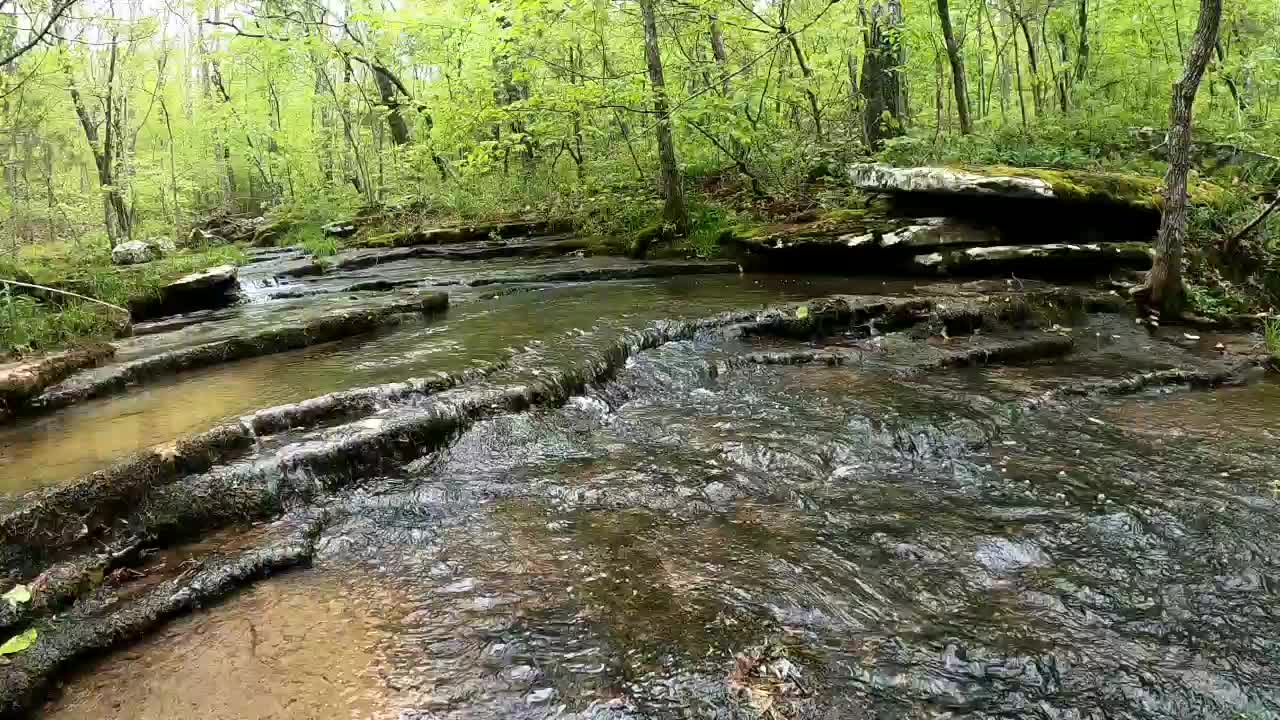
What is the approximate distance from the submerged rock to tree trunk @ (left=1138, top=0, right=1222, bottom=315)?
11614 mm

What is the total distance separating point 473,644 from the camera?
307 cm

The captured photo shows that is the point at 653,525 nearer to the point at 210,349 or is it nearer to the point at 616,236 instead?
the point at 210,349

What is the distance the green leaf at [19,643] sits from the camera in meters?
2.77

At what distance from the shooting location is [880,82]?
41.9 ft

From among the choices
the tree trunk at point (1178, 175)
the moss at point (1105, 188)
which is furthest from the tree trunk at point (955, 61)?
the tree trunk at point (1178, 175)

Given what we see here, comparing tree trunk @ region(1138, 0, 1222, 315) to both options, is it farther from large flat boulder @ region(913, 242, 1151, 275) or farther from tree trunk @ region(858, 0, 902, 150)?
tree trunk @ region(858, 0, 902, 150)

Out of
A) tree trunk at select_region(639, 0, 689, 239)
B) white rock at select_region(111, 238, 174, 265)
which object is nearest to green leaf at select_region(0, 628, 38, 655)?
tree trunk at select_region(639, 0, 689, 239)

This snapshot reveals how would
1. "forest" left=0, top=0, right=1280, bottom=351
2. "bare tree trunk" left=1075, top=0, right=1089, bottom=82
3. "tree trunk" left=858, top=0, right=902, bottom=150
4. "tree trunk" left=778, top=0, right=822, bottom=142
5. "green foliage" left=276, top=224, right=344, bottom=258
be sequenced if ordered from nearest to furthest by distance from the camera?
1. "forest" left=0, top=0, right=1280, bottom=351
2. "tree trunk" left=858, top=0, right=902, bottom=150
3. "tree trunk" left=778, top=0, right=822, bottom=142
4. "bare tree trunk" left=1075, top=0, right=1089, bottom=82
5. "green foliage" left=276, top=224, right=344, bottom=258

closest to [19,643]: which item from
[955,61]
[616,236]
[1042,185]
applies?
[1042,185]

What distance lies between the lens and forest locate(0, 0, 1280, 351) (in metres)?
9.59

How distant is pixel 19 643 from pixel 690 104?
10200 millimetres

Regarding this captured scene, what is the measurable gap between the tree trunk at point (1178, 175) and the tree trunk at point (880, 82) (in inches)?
230

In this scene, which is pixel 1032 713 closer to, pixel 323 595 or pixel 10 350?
pixel 323 595

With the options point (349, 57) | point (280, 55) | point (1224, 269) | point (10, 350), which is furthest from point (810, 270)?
point (280, 55)
